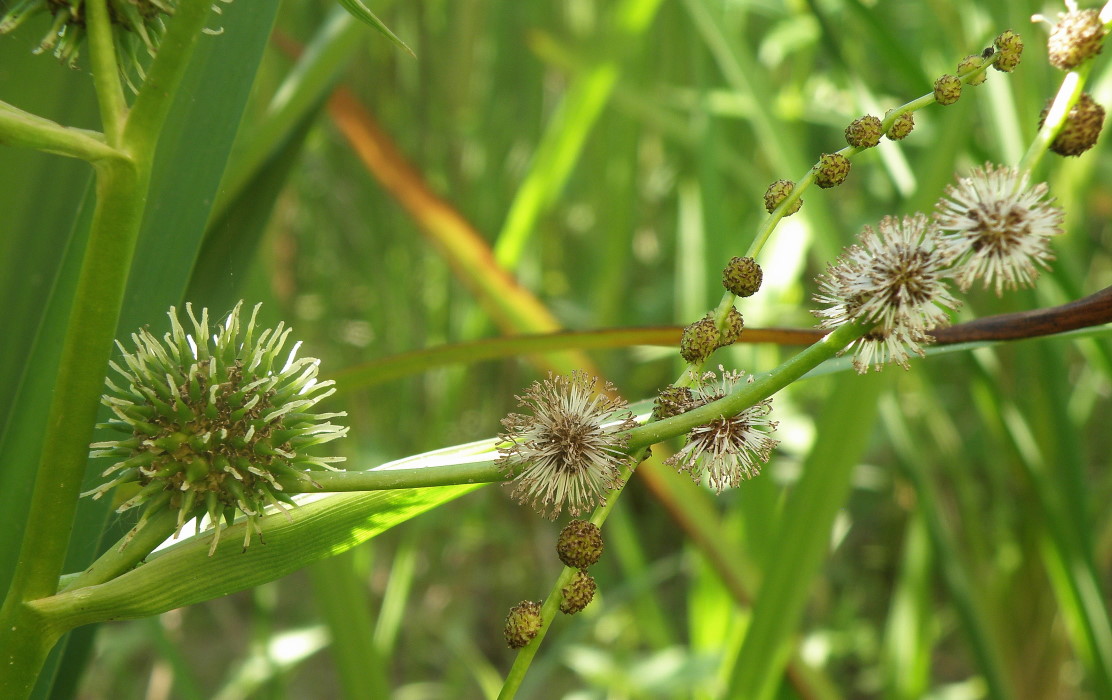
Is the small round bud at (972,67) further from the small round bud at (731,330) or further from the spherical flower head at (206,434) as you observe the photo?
the spherical flower head at (206,434)

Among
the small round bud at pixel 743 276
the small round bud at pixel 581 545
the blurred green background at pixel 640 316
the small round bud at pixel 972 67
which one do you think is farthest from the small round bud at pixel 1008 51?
the blurred green background at pixel 640 316

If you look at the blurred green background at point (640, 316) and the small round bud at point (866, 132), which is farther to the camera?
the blurred green background at point (640, 316)

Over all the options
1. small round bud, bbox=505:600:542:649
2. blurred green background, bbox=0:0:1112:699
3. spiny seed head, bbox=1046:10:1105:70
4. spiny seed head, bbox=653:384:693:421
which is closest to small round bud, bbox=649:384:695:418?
spiny seed head, bbox=653:384:693:421

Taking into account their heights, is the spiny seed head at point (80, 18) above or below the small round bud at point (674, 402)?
above

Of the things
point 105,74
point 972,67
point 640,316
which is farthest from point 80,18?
point 640,316

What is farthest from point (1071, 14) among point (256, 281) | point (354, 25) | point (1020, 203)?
point (256, 281)

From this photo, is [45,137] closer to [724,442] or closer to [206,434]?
[206,434]

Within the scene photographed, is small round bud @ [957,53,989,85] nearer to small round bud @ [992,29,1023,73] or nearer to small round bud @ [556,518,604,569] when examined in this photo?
small round bud @ [992,29,1023,73]
